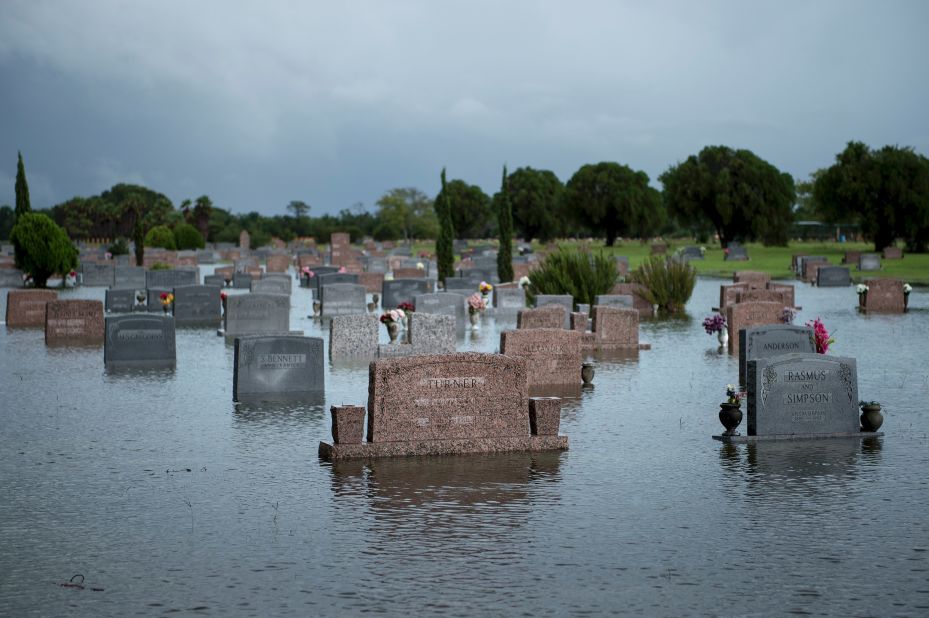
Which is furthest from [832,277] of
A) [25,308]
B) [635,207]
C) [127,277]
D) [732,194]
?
[635,207]

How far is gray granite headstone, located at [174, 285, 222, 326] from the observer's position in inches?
1463

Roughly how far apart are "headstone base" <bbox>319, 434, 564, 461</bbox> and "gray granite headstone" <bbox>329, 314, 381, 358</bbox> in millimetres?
11970

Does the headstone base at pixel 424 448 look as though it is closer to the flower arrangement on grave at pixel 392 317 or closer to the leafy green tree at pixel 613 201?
the flower arrangement on grave at pixel 392 317

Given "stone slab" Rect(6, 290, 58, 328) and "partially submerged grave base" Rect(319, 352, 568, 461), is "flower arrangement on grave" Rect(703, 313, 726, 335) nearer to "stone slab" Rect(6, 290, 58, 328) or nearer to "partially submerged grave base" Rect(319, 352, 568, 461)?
"partially submerged grave base" Rect(319, 352, 568, 461)

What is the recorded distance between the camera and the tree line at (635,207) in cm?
8069

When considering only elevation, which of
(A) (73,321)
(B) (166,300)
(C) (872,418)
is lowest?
(C) (872,418)

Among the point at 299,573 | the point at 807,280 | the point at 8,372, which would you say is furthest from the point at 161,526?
the point at 807,280

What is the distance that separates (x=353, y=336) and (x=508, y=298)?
1411 cm

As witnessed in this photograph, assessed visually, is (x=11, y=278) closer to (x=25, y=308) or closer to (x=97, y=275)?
(x=97, y=275)

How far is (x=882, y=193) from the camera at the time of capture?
80.9m

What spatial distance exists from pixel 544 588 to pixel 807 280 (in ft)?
170

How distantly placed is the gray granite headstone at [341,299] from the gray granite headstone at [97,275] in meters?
23.6

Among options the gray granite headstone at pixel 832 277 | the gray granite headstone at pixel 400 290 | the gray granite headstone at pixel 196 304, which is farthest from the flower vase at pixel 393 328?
the gray granite headstone at pixel 832 277

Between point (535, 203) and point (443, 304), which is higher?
point (535, 203)
